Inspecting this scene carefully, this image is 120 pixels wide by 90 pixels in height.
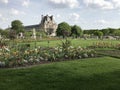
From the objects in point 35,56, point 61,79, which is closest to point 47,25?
point 35,56

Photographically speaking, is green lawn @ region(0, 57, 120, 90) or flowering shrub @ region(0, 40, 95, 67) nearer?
green lawn @ region(0, 57, 120, 90)

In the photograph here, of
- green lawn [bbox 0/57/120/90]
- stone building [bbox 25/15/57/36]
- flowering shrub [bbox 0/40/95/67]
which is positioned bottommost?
green lawn [bbox 0/57/120/90]

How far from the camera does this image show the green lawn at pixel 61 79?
7380 mm

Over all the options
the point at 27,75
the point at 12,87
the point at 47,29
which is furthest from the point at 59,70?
the point at 47,29

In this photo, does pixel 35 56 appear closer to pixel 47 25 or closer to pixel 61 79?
pixel 61 79

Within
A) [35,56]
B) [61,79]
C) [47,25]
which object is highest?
[47,25]

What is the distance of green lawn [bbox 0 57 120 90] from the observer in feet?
24.2

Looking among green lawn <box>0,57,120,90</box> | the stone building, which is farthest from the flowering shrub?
the stone building

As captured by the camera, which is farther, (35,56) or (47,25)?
(47,25)

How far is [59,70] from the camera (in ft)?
32.4

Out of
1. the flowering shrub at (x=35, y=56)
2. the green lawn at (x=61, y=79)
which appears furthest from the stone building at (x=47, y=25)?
the green lawn at (x=61, y=79)

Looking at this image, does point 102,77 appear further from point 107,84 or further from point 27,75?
point 27,75

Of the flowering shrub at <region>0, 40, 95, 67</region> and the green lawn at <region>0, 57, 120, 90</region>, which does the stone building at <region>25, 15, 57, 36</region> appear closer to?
the flowering shrub at <region>0, 40, 95, 67</region>

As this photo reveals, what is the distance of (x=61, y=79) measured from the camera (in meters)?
8.29
